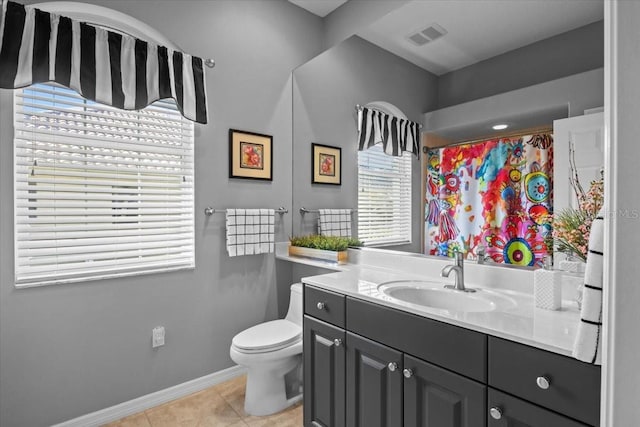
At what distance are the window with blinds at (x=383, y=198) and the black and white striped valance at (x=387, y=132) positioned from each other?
44 millimetres

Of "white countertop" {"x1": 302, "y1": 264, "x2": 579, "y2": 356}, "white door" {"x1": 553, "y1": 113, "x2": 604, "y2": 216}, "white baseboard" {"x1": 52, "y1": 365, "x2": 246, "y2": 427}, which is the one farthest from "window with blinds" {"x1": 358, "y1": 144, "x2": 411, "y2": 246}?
"white baseboard" {"x1": 52, "y1": 365, "x2": 246, "y2": 427}

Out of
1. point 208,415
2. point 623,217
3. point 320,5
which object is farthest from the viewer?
point 320,5

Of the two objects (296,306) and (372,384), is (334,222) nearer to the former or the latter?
(296,306)

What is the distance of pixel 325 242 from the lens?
7.95 ft

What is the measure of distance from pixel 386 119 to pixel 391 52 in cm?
42

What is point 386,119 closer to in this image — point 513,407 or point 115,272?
point 513,407

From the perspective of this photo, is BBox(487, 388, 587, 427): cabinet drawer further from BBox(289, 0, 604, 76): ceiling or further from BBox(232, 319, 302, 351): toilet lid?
BBox(289, 0, 604, 76): ceiling

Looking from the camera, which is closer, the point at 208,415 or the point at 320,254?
the point at 208,415

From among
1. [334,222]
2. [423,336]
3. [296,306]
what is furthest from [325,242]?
[423,336]

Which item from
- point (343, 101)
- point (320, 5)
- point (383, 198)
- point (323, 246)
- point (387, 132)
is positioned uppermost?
point (320, 5)

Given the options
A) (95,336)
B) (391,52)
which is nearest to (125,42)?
(391,52)

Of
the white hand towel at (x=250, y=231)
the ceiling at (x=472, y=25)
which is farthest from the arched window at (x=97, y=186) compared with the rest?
the ceiling at (x=472, y=25)

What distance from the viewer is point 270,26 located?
262cm

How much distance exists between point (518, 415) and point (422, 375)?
0.32 metres
